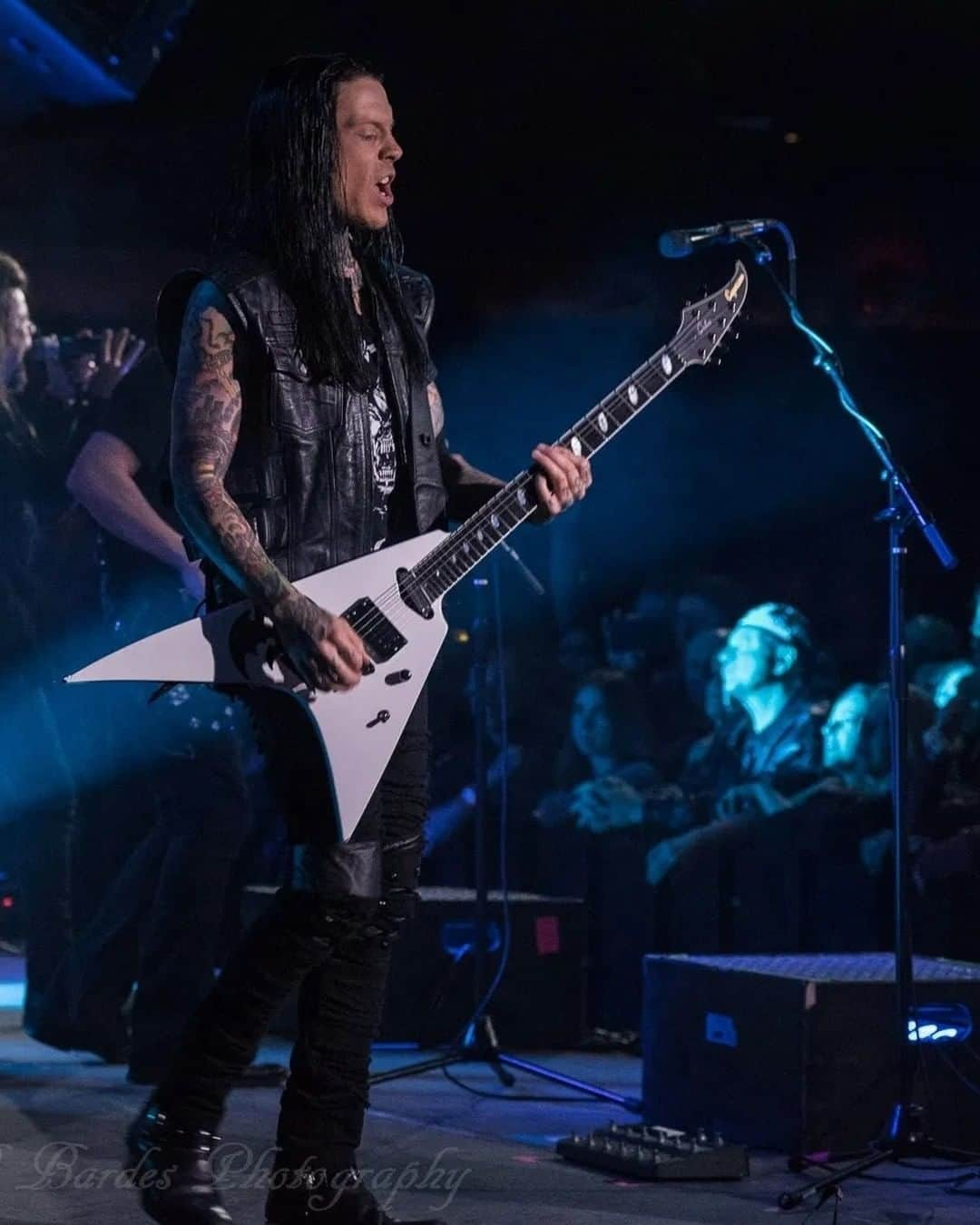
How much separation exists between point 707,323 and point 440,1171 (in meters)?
2.00

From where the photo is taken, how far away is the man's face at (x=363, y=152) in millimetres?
3205

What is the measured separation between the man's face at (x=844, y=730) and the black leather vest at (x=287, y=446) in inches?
157

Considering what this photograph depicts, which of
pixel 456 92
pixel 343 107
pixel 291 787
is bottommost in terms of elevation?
pixel 291 787

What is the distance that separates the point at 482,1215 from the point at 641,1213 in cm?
34

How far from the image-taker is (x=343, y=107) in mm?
3201

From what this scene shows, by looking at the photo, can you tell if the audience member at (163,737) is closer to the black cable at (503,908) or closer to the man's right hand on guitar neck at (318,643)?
the black cable at (503,908)

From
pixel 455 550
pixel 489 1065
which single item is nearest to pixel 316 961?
pixel 455 550

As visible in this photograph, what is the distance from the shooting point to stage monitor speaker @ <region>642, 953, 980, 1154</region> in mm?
4324

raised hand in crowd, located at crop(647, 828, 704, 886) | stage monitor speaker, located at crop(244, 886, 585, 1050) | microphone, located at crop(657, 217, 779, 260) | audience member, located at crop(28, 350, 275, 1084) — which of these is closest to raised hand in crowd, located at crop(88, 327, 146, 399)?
audience member, located at crop(28, 350, 275, 1084)

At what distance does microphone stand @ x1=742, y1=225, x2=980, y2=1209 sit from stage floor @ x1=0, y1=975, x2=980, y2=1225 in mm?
71

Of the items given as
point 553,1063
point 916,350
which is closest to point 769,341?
point 916,350

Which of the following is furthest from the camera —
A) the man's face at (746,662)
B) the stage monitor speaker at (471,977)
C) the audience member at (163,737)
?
the man's face at (746,662)

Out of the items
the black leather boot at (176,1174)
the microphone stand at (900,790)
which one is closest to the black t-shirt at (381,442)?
the black leather boot at (176,1174)

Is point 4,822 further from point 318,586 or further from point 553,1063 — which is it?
point 318,586
